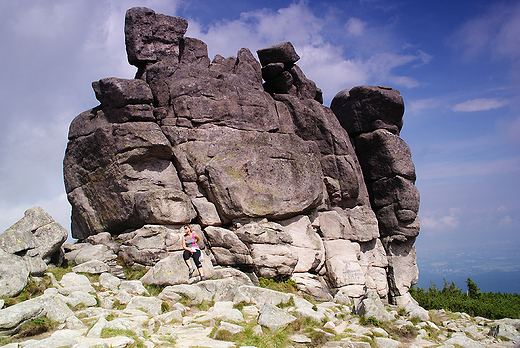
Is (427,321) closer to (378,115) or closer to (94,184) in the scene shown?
(378,115)

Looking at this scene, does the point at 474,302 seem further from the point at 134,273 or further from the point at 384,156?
the point at 134,273

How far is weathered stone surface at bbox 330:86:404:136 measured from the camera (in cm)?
2828

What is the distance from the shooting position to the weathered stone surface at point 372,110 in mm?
28280

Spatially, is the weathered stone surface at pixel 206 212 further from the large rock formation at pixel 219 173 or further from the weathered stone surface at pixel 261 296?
the weathered stone surface at pixel 261 296

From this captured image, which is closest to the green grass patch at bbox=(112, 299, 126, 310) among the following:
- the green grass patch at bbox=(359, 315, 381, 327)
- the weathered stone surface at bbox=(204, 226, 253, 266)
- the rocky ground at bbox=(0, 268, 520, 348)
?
the rocky ground at bbox=(0, 268, 520, 348)

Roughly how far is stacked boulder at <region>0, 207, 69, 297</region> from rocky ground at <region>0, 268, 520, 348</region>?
806mm

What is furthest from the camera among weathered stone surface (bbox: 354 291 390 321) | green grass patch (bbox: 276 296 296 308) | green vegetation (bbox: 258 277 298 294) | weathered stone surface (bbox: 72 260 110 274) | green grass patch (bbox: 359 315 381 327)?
green vegetation (bbox: 258 277 298 294)

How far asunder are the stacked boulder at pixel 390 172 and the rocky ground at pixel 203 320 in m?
9.47

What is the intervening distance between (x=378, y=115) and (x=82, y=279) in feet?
75.5

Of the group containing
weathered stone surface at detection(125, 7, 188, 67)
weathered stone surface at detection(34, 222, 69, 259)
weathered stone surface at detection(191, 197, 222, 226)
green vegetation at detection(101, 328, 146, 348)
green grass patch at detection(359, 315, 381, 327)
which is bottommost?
green grass patch at detection(359, 315, 381, 327)

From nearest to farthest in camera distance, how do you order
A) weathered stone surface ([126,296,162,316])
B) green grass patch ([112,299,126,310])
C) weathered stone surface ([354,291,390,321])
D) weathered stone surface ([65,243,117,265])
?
weathered stone surface ([126,296,162,316])
green grass patch ([112,299,126,310])
weathered stone surface ([354,291,390,321])
weathered stone surface ([65,243,117,265])

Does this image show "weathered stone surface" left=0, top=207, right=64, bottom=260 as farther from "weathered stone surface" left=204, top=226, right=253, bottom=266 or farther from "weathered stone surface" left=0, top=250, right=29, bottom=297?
"weathered stone surface" left=204, top=226, right=253, bottom=266

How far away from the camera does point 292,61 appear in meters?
27.8

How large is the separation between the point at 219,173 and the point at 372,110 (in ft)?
48.6
